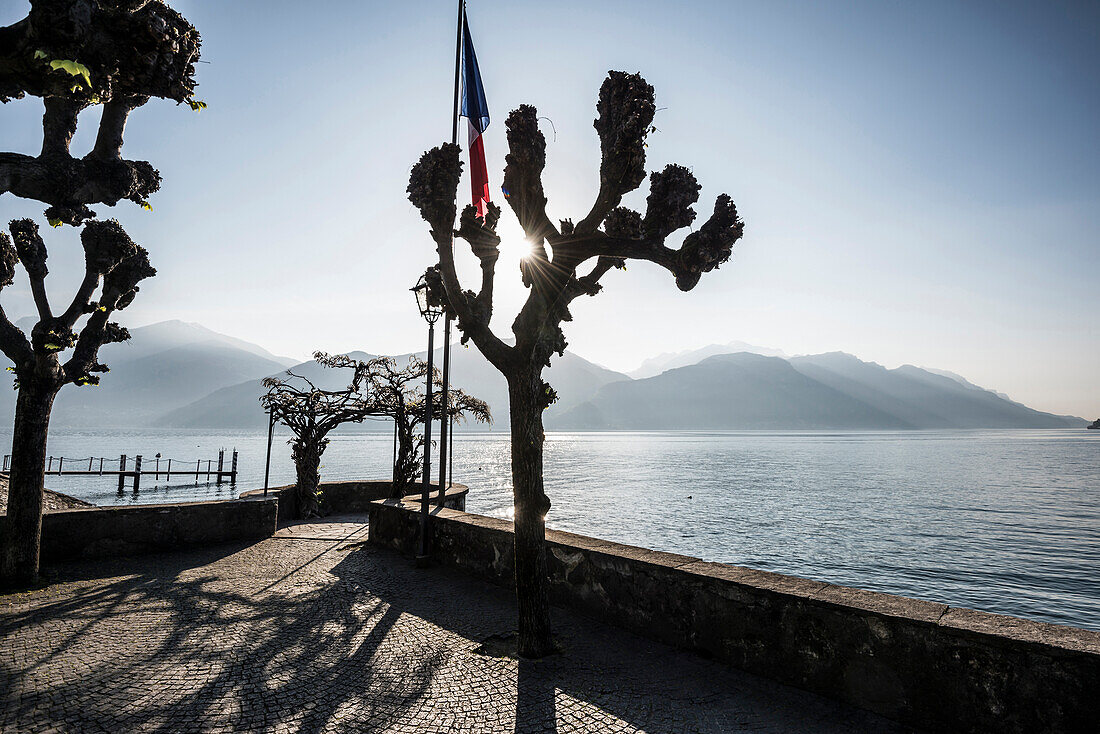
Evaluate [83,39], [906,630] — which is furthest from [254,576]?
[906,630]

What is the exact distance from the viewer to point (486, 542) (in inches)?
313

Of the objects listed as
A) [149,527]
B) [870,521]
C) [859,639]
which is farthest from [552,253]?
[870,521]

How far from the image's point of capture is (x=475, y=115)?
8.80m

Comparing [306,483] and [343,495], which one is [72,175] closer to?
[306,483]

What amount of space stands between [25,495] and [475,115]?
8719mm

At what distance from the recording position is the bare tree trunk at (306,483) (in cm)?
1493

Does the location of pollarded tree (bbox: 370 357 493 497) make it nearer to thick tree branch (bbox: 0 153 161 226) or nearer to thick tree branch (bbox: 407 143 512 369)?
thick tree branch (bbox: 0 153 161 226)

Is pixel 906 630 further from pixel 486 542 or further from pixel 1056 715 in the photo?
pixel 486 542

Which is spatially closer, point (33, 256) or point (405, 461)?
point (33, 256)

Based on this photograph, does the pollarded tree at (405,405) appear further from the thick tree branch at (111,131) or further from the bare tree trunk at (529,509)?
the bare tree trunk at (529,509)

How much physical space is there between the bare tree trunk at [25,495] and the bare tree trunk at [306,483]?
738 centimetres

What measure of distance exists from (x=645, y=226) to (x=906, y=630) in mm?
4228

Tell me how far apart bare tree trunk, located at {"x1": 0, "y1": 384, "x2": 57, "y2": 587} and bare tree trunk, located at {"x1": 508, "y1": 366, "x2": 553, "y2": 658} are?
710 cm

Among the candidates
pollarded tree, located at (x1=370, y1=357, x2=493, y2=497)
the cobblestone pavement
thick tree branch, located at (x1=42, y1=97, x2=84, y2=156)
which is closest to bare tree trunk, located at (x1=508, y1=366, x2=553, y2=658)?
the cobblestone pavement
